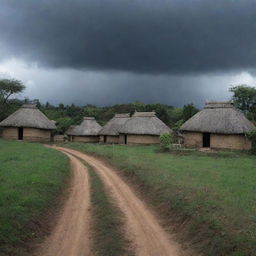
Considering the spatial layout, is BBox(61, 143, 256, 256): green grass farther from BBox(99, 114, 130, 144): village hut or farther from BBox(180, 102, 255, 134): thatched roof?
BBox(99, 114, 130, 144): village hut

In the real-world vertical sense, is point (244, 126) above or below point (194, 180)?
above

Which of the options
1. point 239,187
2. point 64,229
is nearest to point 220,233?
point 64,229

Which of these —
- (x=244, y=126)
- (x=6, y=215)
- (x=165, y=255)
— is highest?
(x=244, y=126)

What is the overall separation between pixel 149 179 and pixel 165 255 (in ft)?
21.8

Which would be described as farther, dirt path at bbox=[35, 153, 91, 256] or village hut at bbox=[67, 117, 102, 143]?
village hut at bbox=[67, 117, 102, 143]

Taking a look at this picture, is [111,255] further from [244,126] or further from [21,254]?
[244,126]

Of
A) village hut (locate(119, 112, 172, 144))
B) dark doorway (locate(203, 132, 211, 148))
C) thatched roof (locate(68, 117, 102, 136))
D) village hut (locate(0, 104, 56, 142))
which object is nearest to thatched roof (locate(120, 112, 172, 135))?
village hut (locate(119, 112, 172, 144))

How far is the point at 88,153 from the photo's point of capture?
2539cm

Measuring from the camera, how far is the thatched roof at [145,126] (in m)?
34.2

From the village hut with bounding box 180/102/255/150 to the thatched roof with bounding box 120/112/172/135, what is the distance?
14.5 feet

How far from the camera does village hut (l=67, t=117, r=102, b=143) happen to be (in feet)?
145

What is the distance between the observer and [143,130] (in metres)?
34.3

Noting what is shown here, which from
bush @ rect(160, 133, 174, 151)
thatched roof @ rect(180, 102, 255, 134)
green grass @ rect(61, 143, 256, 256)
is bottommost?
green grass @ rect(61, 143, 256, 256)

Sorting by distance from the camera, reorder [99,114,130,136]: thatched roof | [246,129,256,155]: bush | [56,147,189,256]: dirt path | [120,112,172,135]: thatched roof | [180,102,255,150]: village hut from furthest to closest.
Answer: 1. [99,114,130,136]: thatched roof
2. [120,112,172,135]: thatched roof
3. [180,102,255,150]: village hut
4. [246,129,256,155]: bush
5. [56,147,189,256]: dirt path
